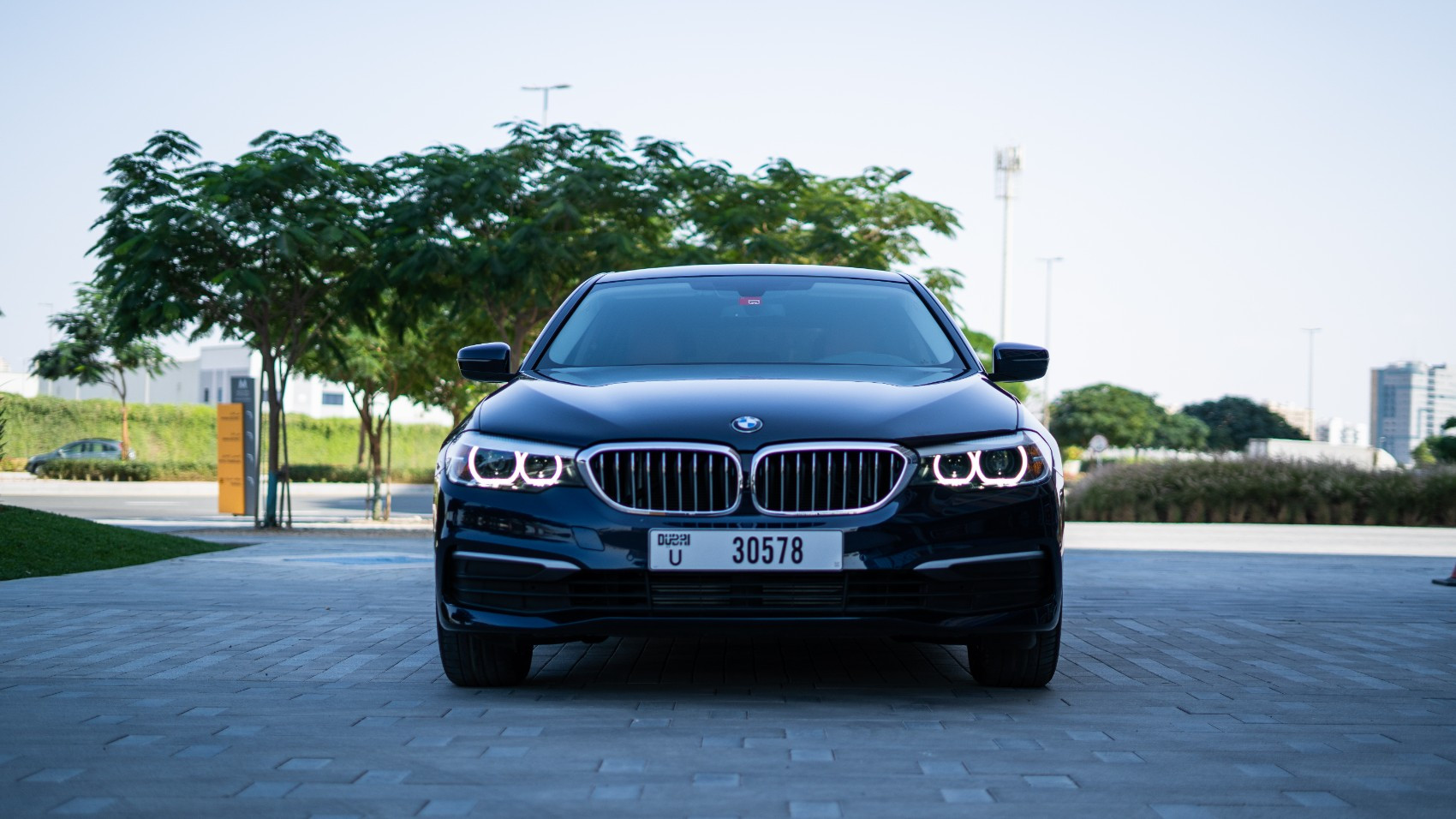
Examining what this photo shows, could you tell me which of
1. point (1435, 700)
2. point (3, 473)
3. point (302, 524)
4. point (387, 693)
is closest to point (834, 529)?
point (387, 693)

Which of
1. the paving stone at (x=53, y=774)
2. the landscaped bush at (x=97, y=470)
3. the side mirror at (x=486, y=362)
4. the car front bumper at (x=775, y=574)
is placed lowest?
the landscaped bush at (x=97, y=470)

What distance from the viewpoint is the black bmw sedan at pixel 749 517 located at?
467 centimetres

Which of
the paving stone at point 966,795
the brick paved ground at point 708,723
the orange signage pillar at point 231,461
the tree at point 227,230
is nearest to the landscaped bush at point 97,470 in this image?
the orange signage pillar at point 231,461

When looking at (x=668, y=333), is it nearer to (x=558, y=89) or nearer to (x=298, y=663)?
(x=298, y=663)

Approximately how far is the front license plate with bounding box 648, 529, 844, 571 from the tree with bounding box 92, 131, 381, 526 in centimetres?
1371

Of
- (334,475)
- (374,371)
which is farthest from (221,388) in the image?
(374,371)

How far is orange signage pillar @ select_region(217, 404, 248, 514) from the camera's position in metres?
20.8

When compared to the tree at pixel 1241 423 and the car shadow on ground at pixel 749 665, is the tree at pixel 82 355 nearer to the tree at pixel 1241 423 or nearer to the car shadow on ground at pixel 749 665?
the car shadow on ground at pixel 749 665

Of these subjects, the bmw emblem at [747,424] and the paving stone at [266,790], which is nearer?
the paving stone at [266,790]

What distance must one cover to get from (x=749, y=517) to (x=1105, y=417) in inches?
4271

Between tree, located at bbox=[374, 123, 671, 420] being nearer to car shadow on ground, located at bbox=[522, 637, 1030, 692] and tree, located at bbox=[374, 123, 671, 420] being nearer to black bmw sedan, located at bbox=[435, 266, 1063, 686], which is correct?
car shadow on ground, located at bbox=[522, 637, 1030, 692]

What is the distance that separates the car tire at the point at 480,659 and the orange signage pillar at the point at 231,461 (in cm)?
1639

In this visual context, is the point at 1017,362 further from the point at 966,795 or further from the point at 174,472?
the point at 174,472

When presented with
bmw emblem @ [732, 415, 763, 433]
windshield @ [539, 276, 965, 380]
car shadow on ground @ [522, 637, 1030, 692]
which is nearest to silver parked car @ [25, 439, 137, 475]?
car shadow on ground @ [522, 637, 1030, 692]
